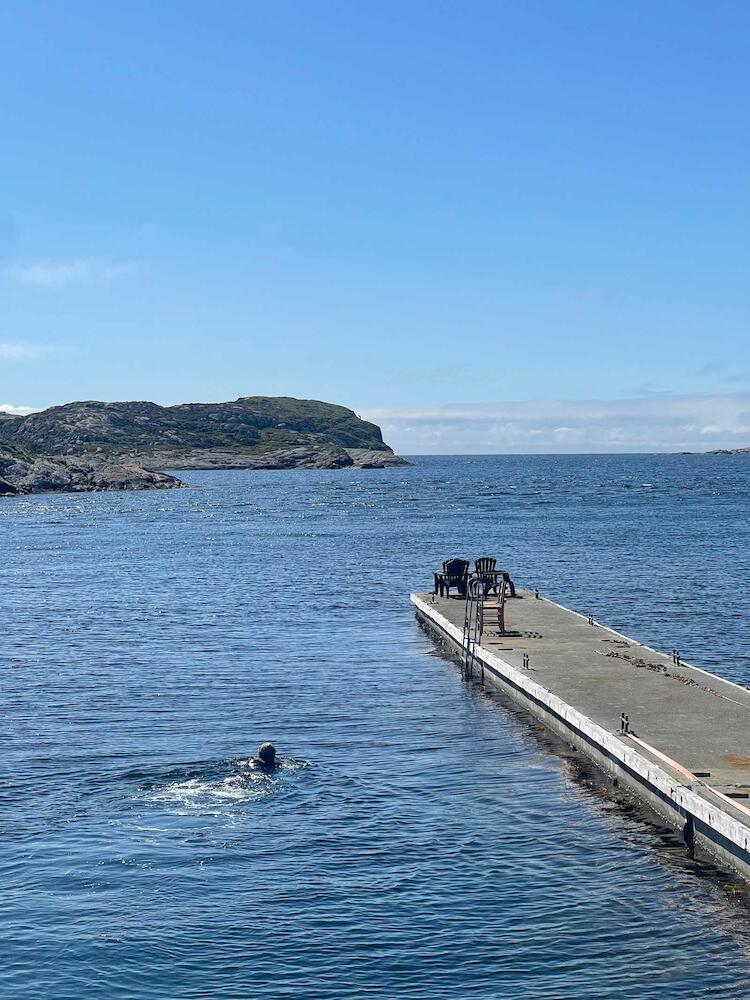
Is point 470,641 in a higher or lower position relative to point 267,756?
higher

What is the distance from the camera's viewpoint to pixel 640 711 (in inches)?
1211

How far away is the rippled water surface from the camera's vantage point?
18766 mm

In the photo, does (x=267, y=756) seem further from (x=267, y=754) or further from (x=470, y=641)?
(x=470, y=641)

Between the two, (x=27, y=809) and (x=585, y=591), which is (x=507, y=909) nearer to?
(x=27, y=809)

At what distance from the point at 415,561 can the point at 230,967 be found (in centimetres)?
6515

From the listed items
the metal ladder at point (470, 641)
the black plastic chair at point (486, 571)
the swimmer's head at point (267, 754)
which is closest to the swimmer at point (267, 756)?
the swimmer's head at point (267, 754)

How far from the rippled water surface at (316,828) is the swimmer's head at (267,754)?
20.7 inches

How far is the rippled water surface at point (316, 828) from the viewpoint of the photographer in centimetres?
1877

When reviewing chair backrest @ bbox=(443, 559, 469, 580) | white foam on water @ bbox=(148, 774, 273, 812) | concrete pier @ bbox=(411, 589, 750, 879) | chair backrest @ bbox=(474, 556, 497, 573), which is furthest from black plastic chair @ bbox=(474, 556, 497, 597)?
white foam on water @ bbox=(148, 774, 273, 812)

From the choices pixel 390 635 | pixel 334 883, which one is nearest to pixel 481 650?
pixel 390 635

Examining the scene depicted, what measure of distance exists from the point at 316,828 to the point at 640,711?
10.0m

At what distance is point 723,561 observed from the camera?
8019 cm

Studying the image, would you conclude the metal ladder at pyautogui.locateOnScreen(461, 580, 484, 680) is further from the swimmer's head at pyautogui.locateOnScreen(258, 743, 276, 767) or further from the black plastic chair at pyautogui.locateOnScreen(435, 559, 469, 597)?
the swimmer's head at pyautogui.locateOnScreen(258, 743, 276, 767)

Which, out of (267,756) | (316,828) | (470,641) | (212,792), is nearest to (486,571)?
(470,641)
